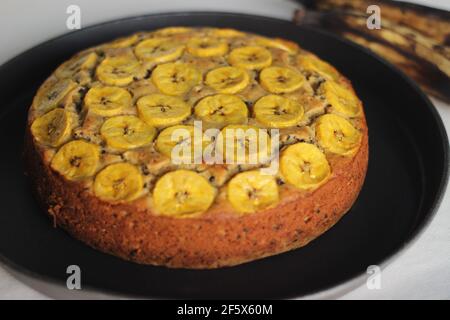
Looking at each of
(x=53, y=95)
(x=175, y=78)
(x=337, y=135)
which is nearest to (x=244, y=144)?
(x=337, y=135)

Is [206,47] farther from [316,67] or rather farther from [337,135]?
[337,135]

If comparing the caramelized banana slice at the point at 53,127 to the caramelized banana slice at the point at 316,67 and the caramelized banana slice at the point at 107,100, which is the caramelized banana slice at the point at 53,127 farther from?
the caramelized banana slice at the point at 316,67

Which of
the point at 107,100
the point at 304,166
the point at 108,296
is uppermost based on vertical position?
the point at 107,100

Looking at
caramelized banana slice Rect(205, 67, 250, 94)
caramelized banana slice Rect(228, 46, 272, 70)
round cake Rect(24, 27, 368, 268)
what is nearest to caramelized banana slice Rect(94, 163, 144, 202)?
round cake Rect(24, 27, 368, 268)

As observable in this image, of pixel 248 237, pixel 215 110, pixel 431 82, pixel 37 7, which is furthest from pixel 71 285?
pixel 37 7

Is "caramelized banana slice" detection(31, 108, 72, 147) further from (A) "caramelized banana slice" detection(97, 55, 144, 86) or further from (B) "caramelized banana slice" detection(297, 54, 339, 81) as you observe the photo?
(B) "caramelized banana slice" detection(297, 54, 339, 81)

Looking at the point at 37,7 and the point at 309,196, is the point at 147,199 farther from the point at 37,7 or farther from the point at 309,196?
the point at 37,7

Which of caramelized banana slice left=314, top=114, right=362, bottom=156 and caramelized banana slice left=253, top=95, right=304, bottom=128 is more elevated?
caramelized banana slice left=253, top=95, right=304, bottom=128
